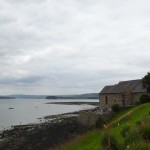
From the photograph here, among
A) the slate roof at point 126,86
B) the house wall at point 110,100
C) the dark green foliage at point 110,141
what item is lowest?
the dark green foliage at point 110,141

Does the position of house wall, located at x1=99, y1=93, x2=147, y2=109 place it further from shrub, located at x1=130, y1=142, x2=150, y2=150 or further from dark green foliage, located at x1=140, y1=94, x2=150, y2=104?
shrub, located at x1=130, y1=142, x2=150, y2=150

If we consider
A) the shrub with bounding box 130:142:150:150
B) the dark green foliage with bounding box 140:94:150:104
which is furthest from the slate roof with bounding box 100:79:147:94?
the shrub with bounding box 130:142:150:150

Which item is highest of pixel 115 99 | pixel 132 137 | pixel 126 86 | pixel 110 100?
pixel 126 86

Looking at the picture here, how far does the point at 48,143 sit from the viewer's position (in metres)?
37.7

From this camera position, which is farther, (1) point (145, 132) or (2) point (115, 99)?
(2) point (115, 99)

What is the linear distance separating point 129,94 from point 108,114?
14.9 m

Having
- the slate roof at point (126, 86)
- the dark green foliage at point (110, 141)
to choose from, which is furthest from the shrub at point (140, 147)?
the slate roof at point (126, 86)

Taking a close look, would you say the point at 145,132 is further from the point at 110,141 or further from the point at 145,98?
the point at 145,98

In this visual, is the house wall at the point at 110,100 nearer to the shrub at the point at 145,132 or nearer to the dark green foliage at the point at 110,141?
the shrub at the point at 145,132

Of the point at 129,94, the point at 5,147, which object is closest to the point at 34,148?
the point at 5,147

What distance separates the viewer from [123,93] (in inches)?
2458

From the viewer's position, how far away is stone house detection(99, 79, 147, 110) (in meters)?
60.2

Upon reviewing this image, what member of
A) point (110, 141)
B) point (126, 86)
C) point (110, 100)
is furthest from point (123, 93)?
point (110, 141)

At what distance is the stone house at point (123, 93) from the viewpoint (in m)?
60.2
